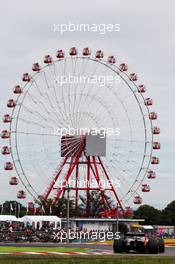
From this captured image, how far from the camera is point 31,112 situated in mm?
73750

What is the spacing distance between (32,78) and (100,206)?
56979 mm

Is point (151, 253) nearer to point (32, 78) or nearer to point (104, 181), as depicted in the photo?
point (32, 78)

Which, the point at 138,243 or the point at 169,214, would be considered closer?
the point at 138,243

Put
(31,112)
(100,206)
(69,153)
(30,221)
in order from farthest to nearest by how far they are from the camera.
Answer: (100,206), (69,153), (31,112), (30,221)

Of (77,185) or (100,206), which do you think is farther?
(100,206)

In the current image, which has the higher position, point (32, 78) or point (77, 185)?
point (32, 78)

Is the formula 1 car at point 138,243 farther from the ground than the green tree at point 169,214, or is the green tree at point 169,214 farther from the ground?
the green tree at point 169,214

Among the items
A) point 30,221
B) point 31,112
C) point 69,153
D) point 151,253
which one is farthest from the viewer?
point 69,153

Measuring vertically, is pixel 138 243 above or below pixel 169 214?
below

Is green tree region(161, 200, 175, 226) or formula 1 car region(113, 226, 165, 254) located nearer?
formula 1 car region(113, 226, 165, 254)

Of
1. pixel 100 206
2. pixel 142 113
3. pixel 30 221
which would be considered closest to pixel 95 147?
pixel 142 113

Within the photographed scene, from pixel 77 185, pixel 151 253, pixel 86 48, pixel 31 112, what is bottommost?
pixel 151 253

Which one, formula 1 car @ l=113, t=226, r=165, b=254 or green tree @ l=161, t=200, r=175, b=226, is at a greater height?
green tree @ l=161, t=200, r=175, b=226

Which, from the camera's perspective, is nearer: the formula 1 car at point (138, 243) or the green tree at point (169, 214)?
the formula 1 car at point (138, 243)
